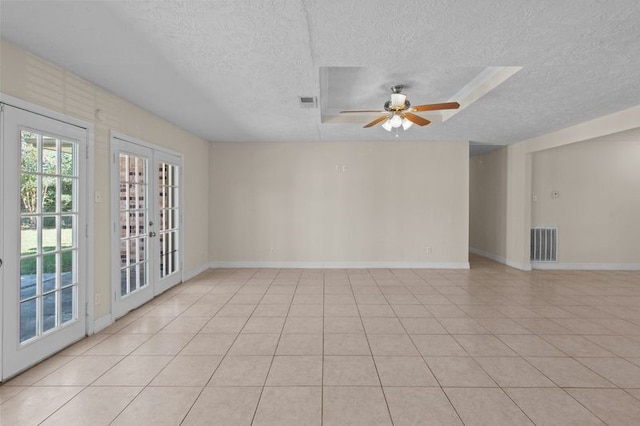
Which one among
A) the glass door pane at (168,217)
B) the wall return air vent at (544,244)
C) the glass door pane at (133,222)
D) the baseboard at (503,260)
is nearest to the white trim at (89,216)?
the glass door pane at (133,222)

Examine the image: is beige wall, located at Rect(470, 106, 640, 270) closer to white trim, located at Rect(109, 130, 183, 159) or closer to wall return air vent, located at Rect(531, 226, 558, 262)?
wall return air vent, located at Rect(531, 226, 558, 262)

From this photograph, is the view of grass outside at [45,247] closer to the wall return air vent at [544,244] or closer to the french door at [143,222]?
the french door at [143,222]

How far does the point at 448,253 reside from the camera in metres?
6.68

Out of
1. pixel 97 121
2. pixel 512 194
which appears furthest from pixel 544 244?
pixel 97 121

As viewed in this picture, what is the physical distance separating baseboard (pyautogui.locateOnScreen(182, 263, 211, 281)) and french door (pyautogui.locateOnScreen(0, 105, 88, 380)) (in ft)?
7.66

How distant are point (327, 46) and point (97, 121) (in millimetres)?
2624

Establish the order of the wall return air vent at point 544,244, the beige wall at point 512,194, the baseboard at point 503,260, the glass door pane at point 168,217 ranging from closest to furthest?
the glass door pane at point 168,217 < the beige wall at point 512,194 < the baseboard at point 503,260 < the wall return air vent at point 544,244

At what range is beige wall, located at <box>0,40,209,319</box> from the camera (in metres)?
2.59

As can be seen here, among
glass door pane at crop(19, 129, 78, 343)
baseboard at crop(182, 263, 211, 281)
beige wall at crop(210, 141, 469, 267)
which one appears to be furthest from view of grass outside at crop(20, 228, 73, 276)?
beige wall at crop(210, 141, 469, 267)

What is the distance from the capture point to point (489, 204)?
7.80 meters

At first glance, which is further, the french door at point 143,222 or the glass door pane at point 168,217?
the glass door pane at point 168,217

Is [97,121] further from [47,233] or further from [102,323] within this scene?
[102,323]

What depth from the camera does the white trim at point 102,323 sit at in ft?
11.3

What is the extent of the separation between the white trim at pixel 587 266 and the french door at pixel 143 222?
698cm
